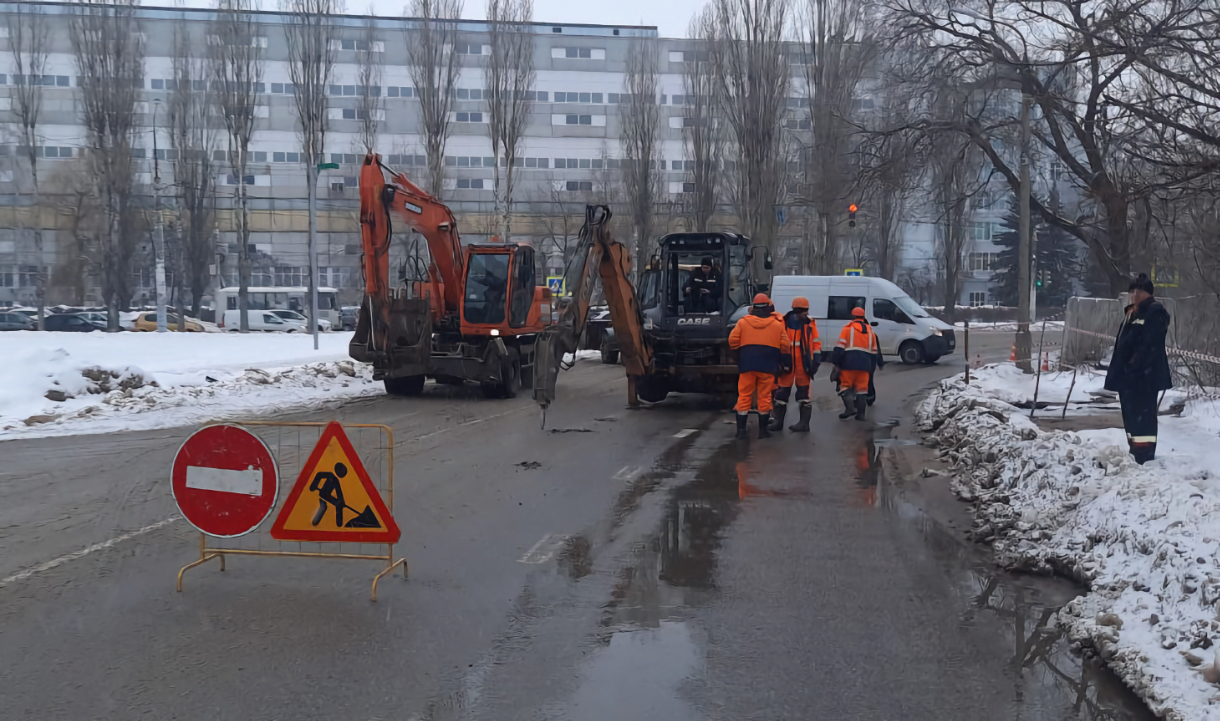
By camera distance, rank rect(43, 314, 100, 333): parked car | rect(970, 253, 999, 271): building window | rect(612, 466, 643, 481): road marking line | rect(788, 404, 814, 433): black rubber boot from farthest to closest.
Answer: rect(970, 253, 999, 271): building window, rect(43, 314, 100, 333): parked car, rect(788, 404, 814, 433): black rubber boot, rect(612, 466, 643, 481): road marking line

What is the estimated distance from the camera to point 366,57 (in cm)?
5372

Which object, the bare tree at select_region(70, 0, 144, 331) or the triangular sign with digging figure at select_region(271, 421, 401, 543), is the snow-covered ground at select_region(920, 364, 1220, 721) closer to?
the triangular sign with digging figure at select_region(271, 421, 401, 543)

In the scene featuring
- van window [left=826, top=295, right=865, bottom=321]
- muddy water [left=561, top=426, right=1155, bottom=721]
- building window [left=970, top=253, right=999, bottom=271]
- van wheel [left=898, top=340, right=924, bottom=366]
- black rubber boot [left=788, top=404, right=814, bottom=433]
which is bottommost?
muddy water [left=561, top=426, right=1155, bottom=721]

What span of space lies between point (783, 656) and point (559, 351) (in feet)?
31.5

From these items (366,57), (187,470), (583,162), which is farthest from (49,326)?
(187,470)

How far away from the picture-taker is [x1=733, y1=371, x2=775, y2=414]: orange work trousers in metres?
14.1

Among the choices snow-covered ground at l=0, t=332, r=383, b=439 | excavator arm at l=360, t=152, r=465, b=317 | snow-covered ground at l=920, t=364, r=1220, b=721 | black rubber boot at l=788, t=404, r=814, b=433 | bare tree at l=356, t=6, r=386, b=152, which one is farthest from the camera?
bare tree at l=356, t=6, r=386, b=152

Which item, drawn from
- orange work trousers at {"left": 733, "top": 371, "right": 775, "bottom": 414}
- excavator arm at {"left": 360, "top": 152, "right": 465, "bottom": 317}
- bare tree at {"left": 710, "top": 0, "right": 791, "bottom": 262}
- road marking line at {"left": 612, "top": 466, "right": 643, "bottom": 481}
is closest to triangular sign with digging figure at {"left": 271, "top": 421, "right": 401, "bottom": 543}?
road marking line at {"left": 612, "top": 466, "right": 643, "bottom": 481}

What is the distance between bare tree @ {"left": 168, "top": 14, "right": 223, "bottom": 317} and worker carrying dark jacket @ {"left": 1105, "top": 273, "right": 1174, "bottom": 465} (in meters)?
48.5

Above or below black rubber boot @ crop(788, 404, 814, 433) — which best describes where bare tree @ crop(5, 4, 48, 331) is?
above

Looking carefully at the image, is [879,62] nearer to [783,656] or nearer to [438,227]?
[438,227]

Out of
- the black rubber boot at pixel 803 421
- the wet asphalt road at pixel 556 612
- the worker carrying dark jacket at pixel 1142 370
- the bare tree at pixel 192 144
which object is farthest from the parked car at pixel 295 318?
the worker carrying dark jacket at pixel 1142 370

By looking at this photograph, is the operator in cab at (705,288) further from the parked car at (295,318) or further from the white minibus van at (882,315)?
the parked car at (295,318)

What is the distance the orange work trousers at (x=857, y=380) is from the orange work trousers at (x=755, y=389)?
268 centimetres
